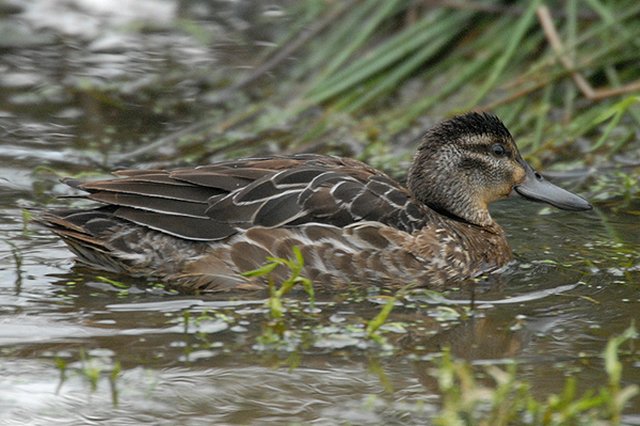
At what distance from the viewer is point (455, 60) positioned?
35.5ft

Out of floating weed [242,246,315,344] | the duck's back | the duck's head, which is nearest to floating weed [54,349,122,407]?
floating weed [242,246,315,344]

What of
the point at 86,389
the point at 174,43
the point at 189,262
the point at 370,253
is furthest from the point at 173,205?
the point at 174,43

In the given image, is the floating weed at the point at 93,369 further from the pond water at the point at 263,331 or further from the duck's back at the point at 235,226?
the duck's back at the point at 235,226

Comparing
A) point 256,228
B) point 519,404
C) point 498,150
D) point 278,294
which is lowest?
Result: point 519,404

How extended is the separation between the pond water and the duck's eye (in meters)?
0.64

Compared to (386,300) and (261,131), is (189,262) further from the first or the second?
(261,131)

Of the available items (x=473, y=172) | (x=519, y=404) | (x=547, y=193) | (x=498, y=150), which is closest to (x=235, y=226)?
(x=473, y=172)

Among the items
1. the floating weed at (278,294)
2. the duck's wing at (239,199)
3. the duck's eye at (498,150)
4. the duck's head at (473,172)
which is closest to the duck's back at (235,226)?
the duck's wing at (239,199)

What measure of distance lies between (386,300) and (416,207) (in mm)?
823

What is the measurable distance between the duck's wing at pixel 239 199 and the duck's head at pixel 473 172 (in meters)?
0.54

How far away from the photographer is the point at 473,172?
8.18 metres

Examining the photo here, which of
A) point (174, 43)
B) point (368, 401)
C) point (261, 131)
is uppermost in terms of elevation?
point (174, 43)

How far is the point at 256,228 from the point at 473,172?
1.57 meters

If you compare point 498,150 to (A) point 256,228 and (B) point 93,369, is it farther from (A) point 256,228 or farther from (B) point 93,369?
(B) point 93,369
